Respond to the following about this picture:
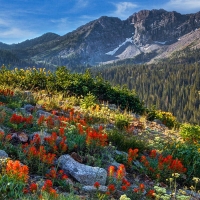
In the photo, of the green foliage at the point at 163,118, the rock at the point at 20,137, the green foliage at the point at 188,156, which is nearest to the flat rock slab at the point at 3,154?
the rock at the point at 20,137

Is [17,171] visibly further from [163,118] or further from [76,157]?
[163,118]

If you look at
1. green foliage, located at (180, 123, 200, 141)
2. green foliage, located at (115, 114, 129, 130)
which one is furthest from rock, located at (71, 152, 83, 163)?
green foliage, located at (180, 123, 200, 141)

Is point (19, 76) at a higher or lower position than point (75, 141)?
higher

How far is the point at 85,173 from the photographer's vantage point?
5.32 m

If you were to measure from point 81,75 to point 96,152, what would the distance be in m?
10.1

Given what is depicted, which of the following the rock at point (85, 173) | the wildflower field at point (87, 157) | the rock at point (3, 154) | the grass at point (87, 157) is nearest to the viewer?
the wildflower field at point (87, 157)

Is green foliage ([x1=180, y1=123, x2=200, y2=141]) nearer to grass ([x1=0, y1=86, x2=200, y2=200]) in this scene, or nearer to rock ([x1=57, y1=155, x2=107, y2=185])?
grass ([x1=0, y1=86, x2=200, y2=200])

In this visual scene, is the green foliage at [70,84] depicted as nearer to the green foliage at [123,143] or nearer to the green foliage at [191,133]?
the green foliage at [191,133]

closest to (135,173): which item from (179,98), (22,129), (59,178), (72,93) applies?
(59,178)

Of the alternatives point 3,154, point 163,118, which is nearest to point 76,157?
point 3,154

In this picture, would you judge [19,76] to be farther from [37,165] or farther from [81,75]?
[37,165]

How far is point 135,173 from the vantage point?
21.7ft

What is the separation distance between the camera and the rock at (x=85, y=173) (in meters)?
5.27

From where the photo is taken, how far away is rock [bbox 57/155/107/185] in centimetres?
527
